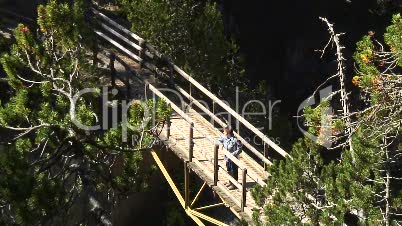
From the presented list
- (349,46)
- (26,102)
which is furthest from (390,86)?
(349,46)

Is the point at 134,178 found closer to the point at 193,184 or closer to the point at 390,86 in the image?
the point at 390,86

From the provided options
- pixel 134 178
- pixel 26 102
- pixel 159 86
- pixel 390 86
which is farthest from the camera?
pixel 159 86

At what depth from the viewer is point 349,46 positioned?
25781 millimetres

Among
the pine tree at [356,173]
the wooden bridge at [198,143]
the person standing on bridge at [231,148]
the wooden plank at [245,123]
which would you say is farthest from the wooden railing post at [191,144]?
the pine tree at [356,173]

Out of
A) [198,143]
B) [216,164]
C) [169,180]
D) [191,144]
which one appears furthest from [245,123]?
[169,180]

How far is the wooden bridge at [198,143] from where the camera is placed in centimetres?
1220

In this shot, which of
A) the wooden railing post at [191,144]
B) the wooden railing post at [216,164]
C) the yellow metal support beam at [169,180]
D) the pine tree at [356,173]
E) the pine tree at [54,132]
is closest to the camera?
the pine tree at [356,173]

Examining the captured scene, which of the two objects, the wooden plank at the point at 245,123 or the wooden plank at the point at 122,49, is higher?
the wooden plank at the point at 122,49

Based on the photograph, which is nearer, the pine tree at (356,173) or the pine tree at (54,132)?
the pine tree at (356,173)

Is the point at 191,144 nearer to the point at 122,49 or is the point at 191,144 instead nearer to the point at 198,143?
the point at 198,143

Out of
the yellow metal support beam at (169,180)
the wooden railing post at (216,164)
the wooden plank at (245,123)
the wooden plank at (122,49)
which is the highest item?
the wooden plank at (122,49)

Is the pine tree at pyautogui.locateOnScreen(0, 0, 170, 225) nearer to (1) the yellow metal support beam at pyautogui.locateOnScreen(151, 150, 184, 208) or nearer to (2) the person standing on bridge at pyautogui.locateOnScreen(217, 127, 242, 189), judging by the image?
(1) the yellow metal support beam at pyautogui.locateOnScreen(151, 150, 184, 208)

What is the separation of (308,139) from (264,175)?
3.93m

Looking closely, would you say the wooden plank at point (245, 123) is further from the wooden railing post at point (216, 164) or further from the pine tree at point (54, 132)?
the pine tree at point (54, 132)
